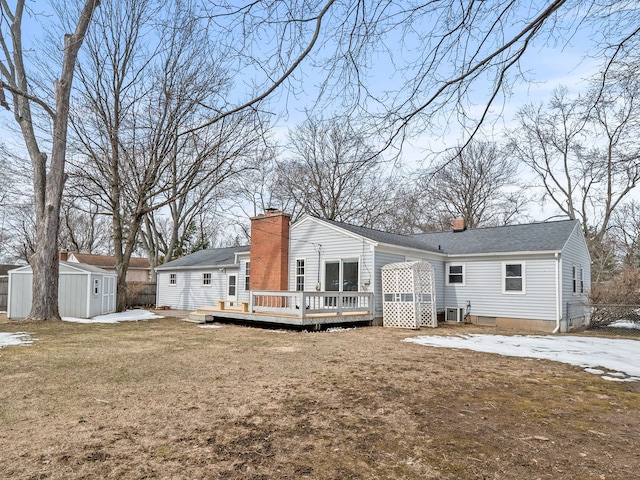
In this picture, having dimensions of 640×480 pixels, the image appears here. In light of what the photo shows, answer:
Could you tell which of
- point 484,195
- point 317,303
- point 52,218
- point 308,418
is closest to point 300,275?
point 317,303

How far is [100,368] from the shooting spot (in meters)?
6.14

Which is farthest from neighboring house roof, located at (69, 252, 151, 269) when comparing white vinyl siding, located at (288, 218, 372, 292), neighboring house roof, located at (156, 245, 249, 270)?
white vinyl siding, located at (288, 218, 372, 292)

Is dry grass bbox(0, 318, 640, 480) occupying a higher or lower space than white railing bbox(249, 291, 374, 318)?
lower

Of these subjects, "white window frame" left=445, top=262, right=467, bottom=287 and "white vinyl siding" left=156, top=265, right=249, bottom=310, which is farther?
"white vinyl siding" left=156, top=265, right=249, bottom=310

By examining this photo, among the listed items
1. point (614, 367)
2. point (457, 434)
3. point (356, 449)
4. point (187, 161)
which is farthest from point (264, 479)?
point (187, 161)

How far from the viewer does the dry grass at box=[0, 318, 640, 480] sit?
9.56 feet

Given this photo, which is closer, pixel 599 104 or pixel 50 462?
pixel 50 462

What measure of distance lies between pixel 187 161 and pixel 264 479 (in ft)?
58.6

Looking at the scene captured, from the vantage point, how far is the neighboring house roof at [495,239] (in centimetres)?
1417

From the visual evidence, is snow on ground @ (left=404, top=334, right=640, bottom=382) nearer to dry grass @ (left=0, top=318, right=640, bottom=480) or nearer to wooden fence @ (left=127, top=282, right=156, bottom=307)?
dry grass @ (left=0, top=318, right=640, bottom=480)

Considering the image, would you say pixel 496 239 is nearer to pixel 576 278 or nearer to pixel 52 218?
pixel 576 278

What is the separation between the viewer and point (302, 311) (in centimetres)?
1172

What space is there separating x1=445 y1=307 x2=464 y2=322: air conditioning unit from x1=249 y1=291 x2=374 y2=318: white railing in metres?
3.87

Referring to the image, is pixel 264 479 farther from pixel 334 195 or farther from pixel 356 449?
pixel 334 195
